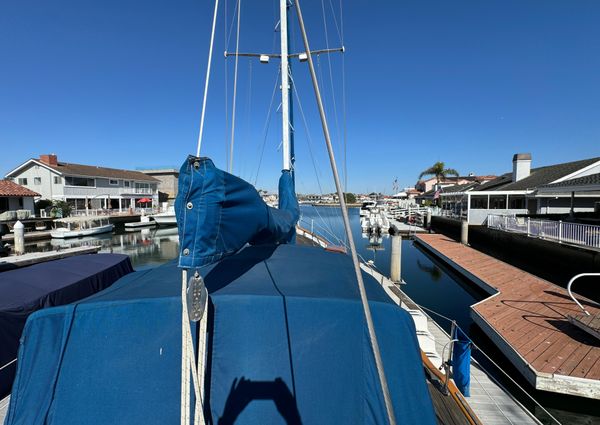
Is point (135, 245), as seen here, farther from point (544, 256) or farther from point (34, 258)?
point (544, 256)

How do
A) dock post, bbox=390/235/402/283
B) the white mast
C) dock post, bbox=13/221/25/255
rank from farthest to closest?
dock post, bbox=13/221/25/255
dock post, bbox=390/235/402/283
the white mast

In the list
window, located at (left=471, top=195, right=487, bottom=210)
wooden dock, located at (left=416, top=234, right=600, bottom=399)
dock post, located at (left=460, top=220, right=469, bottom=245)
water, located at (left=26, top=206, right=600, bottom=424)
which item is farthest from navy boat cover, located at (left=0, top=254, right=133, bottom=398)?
window, located at (left=471, top=195, right=487, bottom=210)

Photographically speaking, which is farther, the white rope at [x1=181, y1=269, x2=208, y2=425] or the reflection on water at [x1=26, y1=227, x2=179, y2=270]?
the reflection on water at [x1=26, y1=227, x2=179, y2=270]

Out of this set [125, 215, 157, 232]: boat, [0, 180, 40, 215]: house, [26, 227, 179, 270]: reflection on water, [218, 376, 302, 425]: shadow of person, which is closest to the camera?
[218, 376, 302, 425]: shadow of person

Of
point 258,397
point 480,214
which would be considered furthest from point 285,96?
point 480,214

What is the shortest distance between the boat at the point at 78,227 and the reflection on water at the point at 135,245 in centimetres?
44

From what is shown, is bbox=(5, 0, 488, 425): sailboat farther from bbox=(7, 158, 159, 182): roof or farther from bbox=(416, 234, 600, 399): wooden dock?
bbox=(7, 158, 159, 182): roof

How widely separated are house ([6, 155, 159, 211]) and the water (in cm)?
820

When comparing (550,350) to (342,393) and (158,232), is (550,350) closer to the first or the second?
(342,393)

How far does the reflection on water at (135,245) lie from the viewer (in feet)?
63.6

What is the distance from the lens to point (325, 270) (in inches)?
141

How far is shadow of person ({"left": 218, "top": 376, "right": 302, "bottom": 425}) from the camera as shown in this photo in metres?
2.14

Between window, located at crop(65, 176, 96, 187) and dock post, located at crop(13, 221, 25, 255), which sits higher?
window, located at crop(65, 176, 96, 187)

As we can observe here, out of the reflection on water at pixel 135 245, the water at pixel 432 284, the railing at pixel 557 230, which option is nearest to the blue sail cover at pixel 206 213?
the water at pixel 432 284
